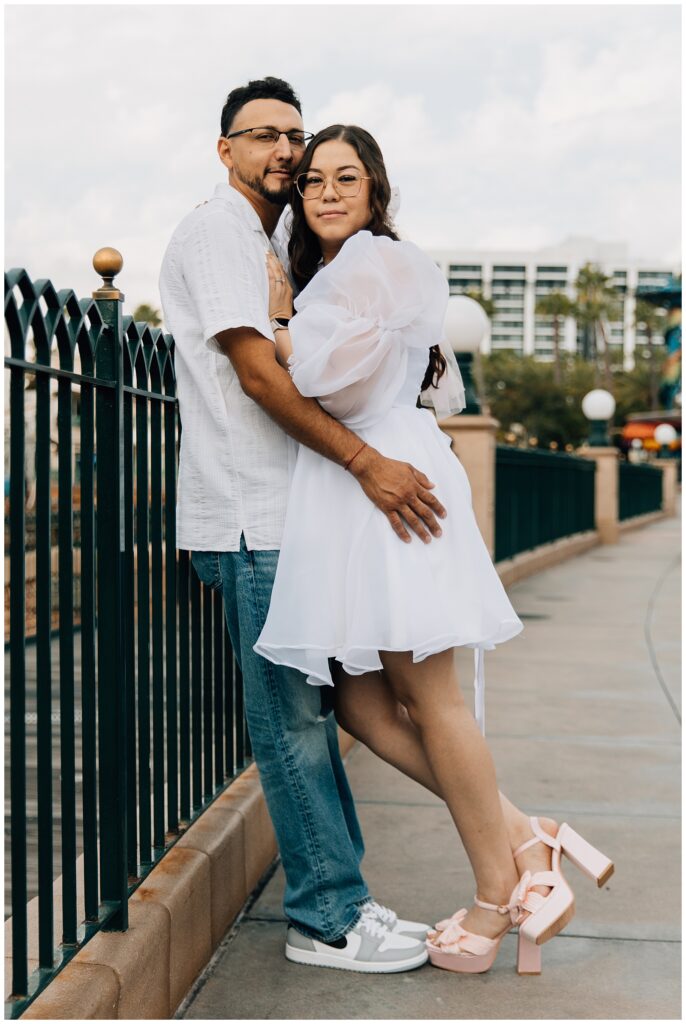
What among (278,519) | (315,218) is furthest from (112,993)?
(315,218)

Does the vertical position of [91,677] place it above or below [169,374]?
below

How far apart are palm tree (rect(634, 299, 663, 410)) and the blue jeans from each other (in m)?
105

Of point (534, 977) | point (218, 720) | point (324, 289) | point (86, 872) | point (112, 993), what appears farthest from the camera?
point (218, 720)

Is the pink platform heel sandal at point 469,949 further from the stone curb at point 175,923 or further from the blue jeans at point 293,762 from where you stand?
the stone curb at point 175,923

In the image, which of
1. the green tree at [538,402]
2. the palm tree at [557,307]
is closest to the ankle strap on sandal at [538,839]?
the green tree at [538,402]

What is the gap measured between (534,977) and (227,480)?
1515mm

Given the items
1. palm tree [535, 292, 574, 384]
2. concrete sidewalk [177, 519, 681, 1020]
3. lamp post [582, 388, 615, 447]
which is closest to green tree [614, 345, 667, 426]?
palm tree [535, 292, 574, 384]

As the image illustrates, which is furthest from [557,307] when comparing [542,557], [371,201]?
[371,201]

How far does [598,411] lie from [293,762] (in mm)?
18707

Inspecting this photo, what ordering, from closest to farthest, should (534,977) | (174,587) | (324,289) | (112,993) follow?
(112,993) < (324,289) < (534,977) < (174,587)

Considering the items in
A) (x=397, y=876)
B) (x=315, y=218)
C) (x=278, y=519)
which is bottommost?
(x=397, y=876)

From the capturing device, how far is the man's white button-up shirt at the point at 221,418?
112 inches

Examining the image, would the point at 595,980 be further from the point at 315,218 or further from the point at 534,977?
the point at 315,218

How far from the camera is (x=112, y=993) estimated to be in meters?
2.39
